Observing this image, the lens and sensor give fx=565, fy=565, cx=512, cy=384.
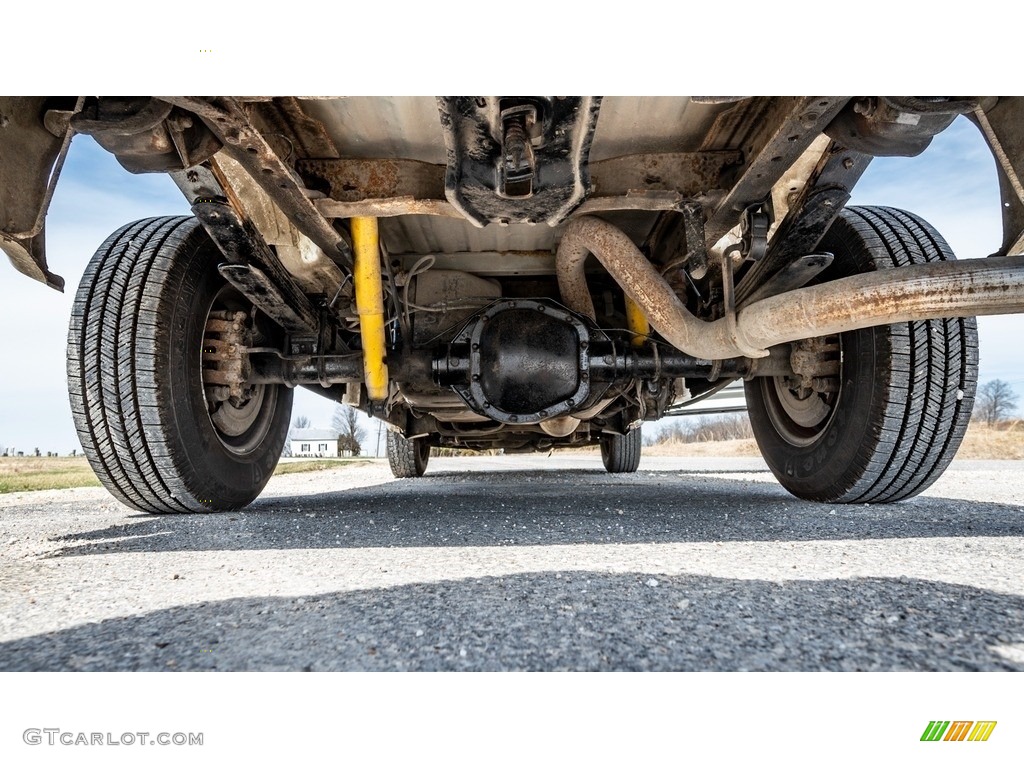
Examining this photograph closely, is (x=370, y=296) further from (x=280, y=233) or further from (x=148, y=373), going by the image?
(x=148, y=373)

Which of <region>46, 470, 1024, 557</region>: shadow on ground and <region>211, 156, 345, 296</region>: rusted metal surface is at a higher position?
<region>211, 156, 345, 296</region>: rusted metal surface

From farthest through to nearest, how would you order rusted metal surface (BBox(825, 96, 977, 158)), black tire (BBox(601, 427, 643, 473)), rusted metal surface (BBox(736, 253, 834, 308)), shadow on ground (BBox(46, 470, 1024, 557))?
black tire (BBox(601, 427, 643, 473))
rusted metal surface (BBox(736, 253, 834, 308))
shadow on ground (BBox(46, 470, 1024, 557))
rusted metal surface (BBox(825, 96, 977, 158))

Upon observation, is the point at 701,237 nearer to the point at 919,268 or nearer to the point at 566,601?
the point at 919,268

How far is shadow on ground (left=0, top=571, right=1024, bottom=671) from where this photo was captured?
0.62m

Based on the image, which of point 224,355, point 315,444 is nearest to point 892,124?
point 224,355

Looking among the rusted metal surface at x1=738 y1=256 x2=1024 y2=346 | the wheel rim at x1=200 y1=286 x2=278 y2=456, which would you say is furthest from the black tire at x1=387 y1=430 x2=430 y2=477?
the rusted metal surface at x1=738 y1=256 x2=1024 y2=346

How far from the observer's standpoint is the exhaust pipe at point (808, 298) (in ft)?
3.44

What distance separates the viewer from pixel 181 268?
6.12ft

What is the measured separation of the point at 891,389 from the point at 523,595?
153 cm
